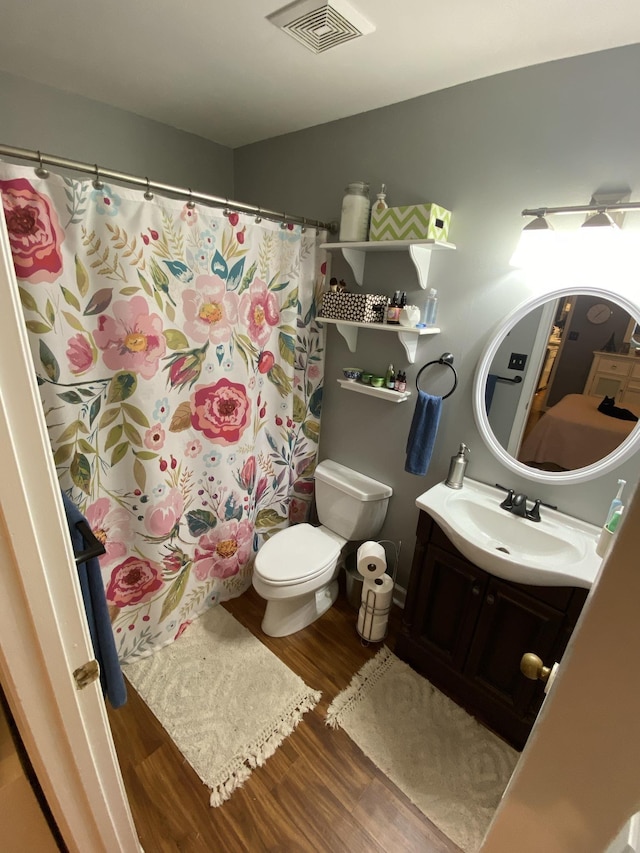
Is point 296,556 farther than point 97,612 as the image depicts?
Yes

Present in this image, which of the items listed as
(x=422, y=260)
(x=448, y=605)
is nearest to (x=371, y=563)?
(x=448, y=605)

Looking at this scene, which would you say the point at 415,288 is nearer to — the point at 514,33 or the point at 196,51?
the point at 514,33

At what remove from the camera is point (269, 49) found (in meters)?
1.30

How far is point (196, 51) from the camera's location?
4.39 ft

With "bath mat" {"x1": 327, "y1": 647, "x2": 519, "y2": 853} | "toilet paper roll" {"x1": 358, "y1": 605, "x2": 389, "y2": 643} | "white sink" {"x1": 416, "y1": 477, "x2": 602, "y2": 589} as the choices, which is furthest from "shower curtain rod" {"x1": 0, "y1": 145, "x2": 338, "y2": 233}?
"bath mat" {"x1": 327, "y1": 647, "x2": 519, "y2": 853}

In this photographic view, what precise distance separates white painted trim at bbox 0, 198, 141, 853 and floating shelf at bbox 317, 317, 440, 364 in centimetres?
135

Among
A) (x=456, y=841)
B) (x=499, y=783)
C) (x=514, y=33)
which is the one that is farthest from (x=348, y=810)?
(x=514, y=33)

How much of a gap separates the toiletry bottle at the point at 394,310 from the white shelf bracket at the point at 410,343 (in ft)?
0.21

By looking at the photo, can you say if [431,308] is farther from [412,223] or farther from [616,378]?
[616,378]

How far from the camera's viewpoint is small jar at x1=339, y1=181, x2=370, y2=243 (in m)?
1.65

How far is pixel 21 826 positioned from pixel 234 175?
280 cm

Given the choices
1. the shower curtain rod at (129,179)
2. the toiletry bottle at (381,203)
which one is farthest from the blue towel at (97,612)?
the toiletry bottle at (381,203)

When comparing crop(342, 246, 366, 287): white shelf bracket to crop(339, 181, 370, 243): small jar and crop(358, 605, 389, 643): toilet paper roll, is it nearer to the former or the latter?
crop(339, 181, 370, 243): small jar

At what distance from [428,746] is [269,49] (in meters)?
2.55
